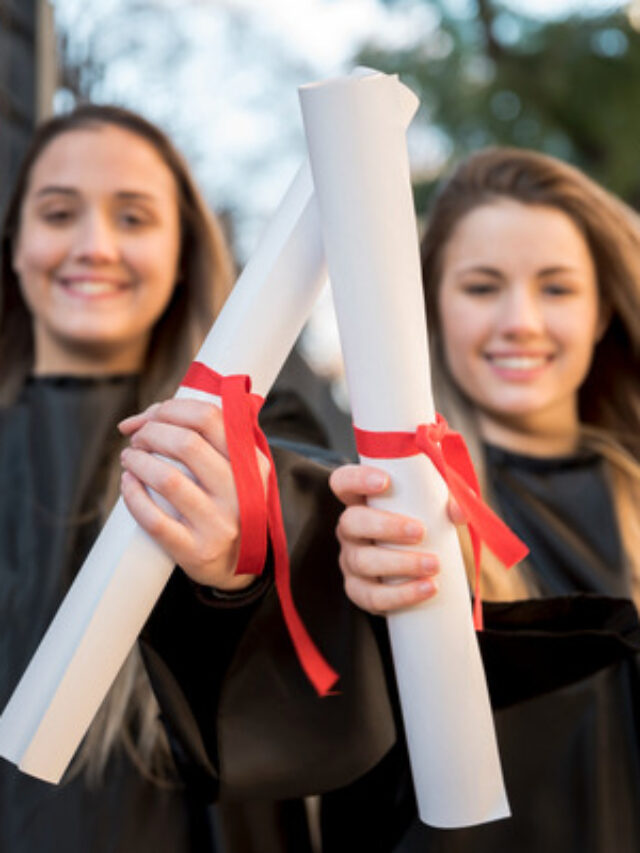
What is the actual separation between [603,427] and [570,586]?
0.33m

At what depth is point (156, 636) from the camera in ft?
3.04

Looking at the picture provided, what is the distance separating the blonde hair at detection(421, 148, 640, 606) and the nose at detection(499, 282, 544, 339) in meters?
0.15

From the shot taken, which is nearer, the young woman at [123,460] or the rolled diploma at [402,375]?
the rolled diploma at [402,375]

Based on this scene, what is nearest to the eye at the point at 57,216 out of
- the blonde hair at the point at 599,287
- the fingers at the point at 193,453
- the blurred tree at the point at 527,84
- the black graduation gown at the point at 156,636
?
the black graduation gown at the point at 156,636

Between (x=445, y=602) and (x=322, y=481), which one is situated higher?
(x=322, y=481)

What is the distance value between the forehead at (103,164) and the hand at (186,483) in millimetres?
646

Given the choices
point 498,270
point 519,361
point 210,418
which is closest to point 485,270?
point 498,270

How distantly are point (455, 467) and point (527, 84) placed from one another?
591 centimetres

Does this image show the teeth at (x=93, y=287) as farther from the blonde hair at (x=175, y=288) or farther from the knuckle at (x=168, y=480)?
the knuckle at (x=168, y=480)

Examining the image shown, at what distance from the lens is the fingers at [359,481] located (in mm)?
784

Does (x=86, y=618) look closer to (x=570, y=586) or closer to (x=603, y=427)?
(x=570, y=586)

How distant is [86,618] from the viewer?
757 millimetres

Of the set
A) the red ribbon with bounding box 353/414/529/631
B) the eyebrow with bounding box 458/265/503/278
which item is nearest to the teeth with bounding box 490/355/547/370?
the eyebrow with bounding box 458/265/503/278

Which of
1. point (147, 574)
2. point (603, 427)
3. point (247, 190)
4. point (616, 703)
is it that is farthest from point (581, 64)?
point (147, 574)
